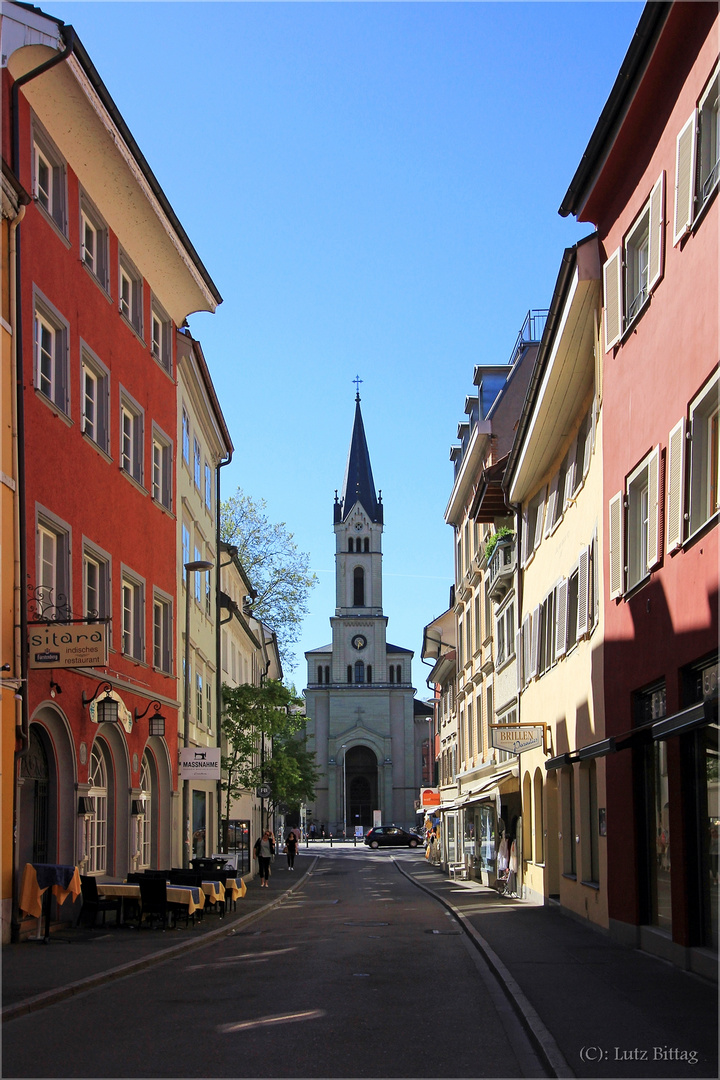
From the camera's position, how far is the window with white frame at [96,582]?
21.6 meters

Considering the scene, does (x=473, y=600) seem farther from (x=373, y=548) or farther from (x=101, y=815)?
(x=373, y=548)

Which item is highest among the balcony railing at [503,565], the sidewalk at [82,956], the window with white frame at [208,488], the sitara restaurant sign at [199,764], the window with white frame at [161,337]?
the window with white frame at [161,337]

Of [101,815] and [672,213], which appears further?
[101,815]

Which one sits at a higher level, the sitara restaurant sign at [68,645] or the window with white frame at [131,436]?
the window with white frame at [131,436]

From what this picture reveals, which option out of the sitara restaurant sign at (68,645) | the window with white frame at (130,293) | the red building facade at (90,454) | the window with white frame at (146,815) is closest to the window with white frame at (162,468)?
the red building facade at (90,454)

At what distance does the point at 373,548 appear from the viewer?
131 meters

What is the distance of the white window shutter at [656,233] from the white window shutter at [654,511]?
2.03 metres

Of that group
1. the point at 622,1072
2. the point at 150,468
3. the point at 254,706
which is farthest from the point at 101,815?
the point at 254,706

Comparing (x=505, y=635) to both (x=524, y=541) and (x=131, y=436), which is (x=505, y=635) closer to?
(x=524, y=541)

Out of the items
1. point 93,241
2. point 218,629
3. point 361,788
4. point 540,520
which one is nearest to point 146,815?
point 540,520

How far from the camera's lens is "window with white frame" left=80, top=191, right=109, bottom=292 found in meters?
22.0

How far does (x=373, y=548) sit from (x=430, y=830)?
7453 cm

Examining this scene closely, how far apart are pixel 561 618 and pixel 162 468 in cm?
1055

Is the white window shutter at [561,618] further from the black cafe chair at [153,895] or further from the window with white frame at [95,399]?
the window with white frame at [95,399]
